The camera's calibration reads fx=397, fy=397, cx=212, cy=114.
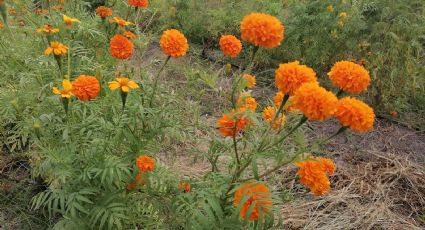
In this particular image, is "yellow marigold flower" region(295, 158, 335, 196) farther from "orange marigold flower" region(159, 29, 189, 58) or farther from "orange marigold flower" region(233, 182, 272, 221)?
"orange marigold flower" region(159, 29, 189, 58)

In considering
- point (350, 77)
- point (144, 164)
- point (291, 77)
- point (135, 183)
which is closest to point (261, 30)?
point (291, 77)

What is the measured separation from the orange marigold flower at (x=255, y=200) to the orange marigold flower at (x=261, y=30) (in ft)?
1.67

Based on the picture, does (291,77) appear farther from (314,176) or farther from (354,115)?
(314,176)

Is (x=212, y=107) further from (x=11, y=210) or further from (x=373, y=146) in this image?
(x=11, y=210)

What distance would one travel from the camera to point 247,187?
4.47 feet

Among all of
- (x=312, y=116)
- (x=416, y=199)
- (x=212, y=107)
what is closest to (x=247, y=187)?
(x=312, y=116)

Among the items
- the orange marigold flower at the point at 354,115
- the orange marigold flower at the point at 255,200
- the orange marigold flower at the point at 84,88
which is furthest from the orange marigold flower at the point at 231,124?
the orange marigold flower at the point at 84,88

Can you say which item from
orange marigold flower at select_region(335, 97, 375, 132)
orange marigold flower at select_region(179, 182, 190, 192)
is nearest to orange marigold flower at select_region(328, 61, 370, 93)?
orange marigold flower at select_region(335, 97, 375, 132)

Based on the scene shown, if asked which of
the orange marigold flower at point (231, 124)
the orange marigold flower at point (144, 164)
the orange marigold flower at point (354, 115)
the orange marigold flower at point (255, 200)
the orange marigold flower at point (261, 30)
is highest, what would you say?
the orange marigold flower at point (261, 30)

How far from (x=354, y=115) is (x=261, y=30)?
16.7 inches

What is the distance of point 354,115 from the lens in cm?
125

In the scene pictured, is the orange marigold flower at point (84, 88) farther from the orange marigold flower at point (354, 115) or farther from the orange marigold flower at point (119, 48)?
the orange marigold flower at point (354, 115)

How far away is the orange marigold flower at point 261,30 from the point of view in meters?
1.38

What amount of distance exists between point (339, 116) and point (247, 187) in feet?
1.27
